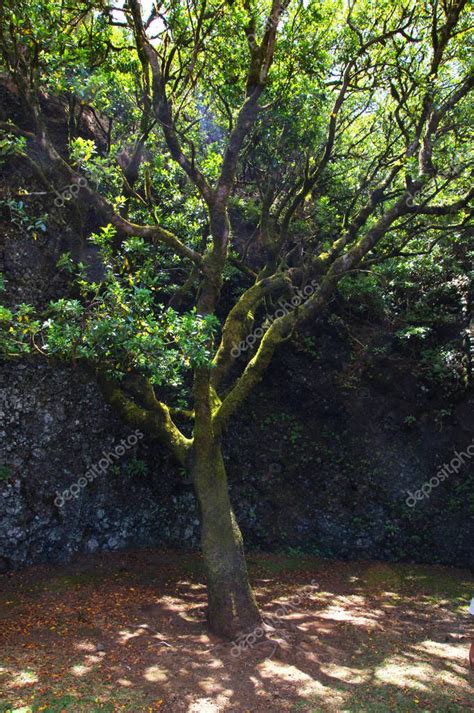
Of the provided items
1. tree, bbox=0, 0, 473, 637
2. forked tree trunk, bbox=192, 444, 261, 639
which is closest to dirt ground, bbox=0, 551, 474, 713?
forked tree trunk, bbox=192, 444, 261, 639

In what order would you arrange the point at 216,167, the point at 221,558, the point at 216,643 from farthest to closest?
the point at 216,167 → the point at 221,558 → the point at 216,643

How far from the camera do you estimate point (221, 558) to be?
6.78m

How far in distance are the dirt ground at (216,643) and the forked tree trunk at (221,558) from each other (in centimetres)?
28

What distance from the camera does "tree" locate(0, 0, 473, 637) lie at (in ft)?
22.0

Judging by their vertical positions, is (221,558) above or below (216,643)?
above

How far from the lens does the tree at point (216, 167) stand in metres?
6.71

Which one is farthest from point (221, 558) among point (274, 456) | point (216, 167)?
point (216, 167)

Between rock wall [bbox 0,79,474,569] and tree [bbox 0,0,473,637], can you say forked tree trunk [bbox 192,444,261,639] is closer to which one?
tree [bbox 0,0,473,637]

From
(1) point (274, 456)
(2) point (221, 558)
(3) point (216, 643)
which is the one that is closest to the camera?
(3) point (216, 643)

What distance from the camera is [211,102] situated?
11.3 metres

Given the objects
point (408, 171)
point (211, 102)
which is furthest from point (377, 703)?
point (211, 102)

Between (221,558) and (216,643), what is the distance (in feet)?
3.35

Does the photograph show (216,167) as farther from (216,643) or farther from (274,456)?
(216,643)

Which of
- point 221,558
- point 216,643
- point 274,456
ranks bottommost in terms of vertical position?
point 216,643
